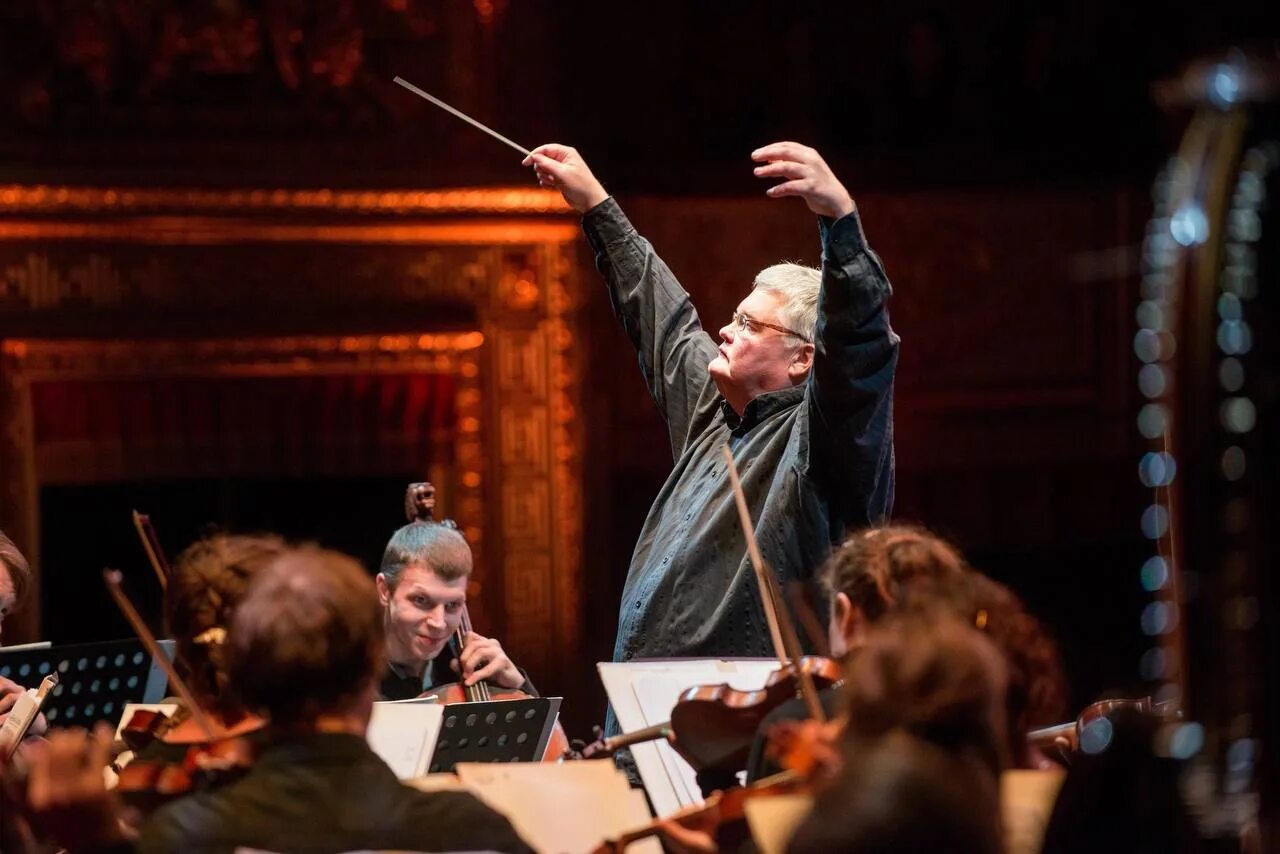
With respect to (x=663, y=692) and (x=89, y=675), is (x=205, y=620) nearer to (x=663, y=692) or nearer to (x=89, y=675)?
(x=663, y=692)

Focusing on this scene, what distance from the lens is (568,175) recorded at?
330cm

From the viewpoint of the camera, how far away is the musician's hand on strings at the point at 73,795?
5.80 feet

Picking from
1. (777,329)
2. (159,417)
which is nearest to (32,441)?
(159,417)

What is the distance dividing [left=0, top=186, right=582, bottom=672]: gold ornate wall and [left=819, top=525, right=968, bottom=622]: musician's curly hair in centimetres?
431

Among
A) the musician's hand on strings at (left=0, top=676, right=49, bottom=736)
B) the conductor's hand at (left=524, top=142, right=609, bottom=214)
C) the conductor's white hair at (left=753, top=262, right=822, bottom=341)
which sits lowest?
the musician's hand on strings at (left=0, top=676, right=49, bottom=736)

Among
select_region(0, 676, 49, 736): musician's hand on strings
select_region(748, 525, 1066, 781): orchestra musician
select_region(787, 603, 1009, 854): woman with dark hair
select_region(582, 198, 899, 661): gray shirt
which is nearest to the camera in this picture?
select_region(787, 603, 1009, 854): woman with dark hair

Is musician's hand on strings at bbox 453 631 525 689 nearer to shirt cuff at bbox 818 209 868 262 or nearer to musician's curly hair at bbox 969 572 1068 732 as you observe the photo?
shirt cuff at bbox 818 209 868 262

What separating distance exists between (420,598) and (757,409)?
791 mm

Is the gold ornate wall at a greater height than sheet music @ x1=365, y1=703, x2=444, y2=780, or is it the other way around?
the gold ornate wall

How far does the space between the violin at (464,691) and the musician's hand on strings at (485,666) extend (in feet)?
0.05

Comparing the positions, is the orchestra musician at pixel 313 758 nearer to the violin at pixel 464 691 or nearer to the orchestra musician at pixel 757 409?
the violin at pixel 464 691

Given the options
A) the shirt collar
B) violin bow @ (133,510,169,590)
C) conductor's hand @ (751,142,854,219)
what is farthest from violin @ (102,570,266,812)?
the shirt collar

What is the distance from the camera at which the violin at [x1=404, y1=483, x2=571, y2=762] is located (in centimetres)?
294

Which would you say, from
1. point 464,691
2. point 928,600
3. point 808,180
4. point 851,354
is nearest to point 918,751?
point 928,600
